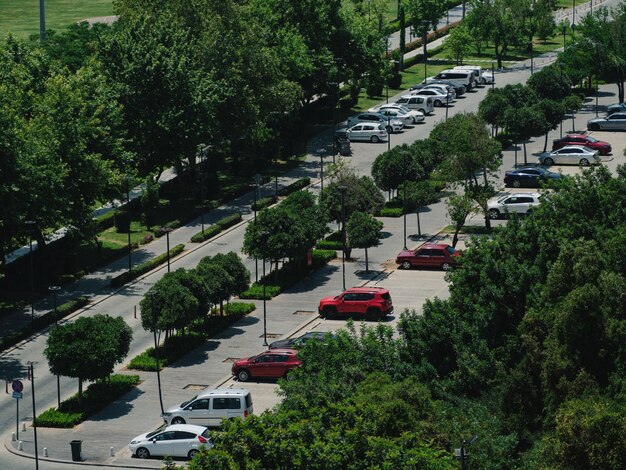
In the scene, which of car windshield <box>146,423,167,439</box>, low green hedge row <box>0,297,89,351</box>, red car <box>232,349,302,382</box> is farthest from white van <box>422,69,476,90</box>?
car windshield <box>146,423,167,439</box>

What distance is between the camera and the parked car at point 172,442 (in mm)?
68625

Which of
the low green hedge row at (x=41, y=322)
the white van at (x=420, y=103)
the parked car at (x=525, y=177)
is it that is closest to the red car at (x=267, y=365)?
the low green hedge row at (x=41, y=322)

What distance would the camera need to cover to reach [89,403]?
75938mm

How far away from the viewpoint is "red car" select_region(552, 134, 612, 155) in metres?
120

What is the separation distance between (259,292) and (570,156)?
1416 inches

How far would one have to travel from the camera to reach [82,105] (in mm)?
96938

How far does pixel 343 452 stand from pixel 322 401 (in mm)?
5649

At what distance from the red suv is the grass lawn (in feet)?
328

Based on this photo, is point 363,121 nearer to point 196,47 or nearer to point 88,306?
point 196,47

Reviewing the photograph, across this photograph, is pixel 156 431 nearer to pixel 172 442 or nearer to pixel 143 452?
pixel 143 452

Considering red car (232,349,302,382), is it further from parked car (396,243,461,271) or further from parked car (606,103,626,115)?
parked car (606,103,626,115)

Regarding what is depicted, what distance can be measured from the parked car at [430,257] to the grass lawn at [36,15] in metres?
93.7

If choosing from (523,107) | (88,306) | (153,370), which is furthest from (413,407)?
(523,107)

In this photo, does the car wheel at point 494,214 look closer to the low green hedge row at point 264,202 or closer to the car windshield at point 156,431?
the low green hedge row at point 264,202
